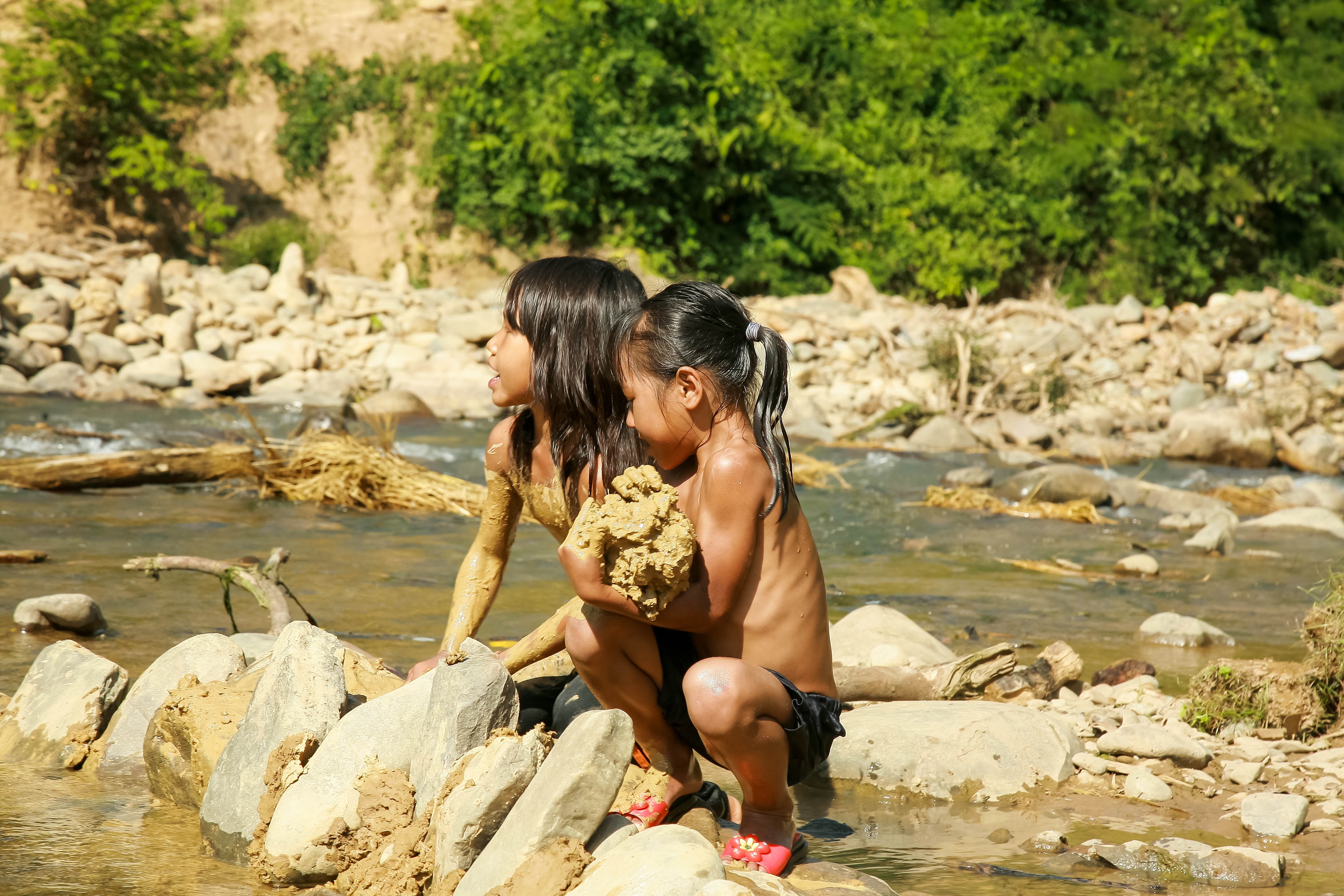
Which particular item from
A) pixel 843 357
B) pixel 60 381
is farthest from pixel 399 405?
pixel 843 357

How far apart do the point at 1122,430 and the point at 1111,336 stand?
2.57m

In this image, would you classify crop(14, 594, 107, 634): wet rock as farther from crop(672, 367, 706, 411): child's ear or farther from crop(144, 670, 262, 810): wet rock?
crop(672, 367, 706, 411): child's ear

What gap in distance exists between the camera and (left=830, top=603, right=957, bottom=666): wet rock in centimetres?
429

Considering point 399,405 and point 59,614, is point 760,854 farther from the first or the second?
point 399,405

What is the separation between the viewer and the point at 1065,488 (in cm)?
945

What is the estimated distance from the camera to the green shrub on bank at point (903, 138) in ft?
56.1

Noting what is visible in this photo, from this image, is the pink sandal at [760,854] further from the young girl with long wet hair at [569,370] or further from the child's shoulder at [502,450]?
the child's shoulder at [502,450]

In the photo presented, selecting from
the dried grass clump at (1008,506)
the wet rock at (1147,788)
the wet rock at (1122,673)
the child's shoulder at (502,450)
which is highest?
the child's shoulder at (502,450)

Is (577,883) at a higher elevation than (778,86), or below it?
below

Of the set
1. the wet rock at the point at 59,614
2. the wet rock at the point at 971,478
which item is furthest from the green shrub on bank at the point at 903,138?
the wet rock at the point at 59,614

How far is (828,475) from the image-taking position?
10359 mm

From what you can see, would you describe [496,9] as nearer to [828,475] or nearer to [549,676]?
[828,475]

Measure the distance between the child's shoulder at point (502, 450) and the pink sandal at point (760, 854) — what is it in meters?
1.20

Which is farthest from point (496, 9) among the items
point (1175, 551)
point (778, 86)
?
point (1175, 551)
